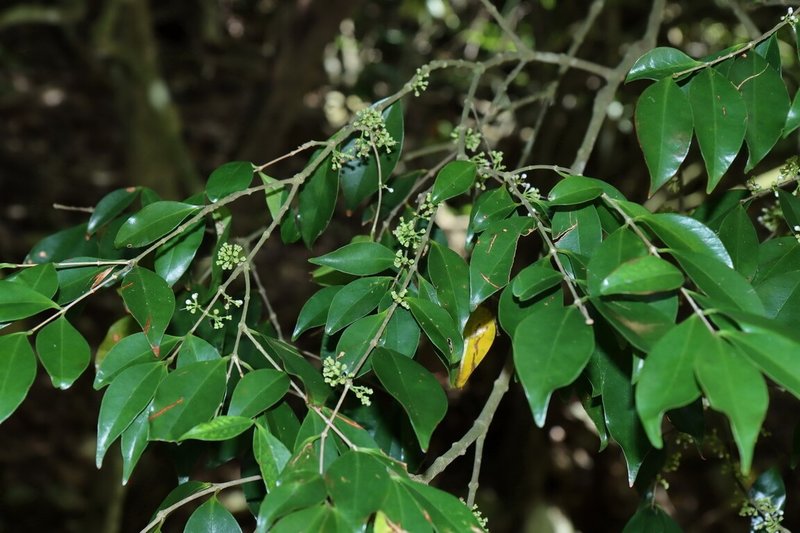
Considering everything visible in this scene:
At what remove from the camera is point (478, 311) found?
815 millimetres

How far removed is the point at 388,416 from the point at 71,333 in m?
0.34

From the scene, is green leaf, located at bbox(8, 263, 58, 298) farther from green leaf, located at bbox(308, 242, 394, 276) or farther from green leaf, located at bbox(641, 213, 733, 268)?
green leaf, located at bbox(641, 213, 733, 268)

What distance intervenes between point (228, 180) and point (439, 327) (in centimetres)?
32

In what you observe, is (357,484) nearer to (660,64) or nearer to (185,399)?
(185,399)

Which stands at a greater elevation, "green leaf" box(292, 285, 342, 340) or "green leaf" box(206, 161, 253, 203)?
"green leaf" box(206, 161, 253, 203)

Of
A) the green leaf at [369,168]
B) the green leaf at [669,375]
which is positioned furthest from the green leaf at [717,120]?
the green leaf at [369,168]

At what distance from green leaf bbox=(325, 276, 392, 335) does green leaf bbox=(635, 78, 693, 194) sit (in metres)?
0.25

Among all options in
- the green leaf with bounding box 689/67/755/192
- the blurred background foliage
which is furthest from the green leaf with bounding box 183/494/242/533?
the blurred background foliage

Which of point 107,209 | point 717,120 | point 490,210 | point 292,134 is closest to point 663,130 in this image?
point 717,120

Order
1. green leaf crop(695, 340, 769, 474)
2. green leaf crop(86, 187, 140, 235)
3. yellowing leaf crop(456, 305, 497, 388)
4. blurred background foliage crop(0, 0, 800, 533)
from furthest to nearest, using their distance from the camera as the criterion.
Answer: blurred background foliage crop(0, 0, 800, 533), green leaf crop(86, 187, 140, 235), yellowing leaf crop(456, 305, 497, 388), green leaf crop(695, 340, 769, 474)

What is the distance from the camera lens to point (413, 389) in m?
0.64

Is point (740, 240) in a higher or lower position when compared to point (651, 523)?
higher

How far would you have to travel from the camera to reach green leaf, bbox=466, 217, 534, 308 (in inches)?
27.1

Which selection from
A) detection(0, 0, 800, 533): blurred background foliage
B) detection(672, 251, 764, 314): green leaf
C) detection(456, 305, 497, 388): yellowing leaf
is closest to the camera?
detection(672, 251, 764, 314): green leaf
